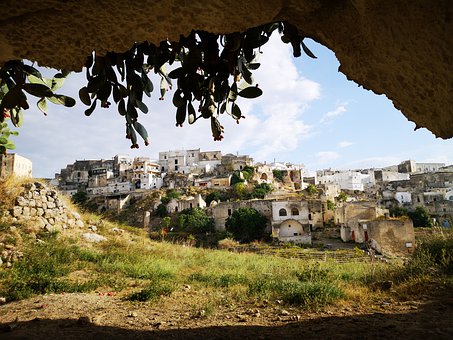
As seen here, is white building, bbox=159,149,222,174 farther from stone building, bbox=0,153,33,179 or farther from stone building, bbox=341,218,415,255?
stone building, bbox=0,153,33,179

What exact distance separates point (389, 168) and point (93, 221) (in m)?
89.3

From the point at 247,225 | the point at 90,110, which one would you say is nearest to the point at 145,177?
the point at 247,225

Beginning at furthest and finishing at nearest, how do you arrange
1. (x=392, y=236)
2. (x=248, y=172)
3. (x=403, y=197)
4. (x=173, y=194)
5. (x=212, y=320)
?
(x=248, y=172) < (x=403, y=197) < (x=173, y=194) < (x=392, y=236) < (x=212, y=320)

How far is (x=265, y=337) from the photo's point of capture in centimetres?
332

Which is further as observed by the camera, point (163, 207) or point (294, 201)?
point (163, 207)

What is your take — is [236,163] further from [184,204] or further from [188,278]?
[188,278]

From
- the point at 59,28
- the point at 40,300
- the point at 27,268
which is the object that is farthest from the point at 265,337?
the point at 27,268

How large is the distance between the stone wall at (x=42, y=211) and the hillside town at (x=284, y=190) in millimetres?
1831

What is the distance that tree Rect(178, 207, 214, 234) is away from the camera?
40.9 metres

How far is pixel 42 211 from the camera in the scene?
10.2 metres

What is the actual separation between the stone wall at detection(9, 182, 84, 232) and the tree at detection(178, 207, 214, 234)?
30.0 metres

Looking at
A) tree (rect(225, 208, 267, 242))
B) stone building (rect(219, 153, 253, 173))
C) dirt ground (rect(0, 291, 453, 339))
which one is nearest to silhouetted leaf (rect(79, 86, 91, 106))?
dirt ground (rect(0, 291, 453, 339))

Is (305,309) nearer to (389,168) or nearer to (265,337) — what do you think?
(265,337)

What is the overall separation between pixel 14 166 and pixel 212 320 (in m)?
11.0
